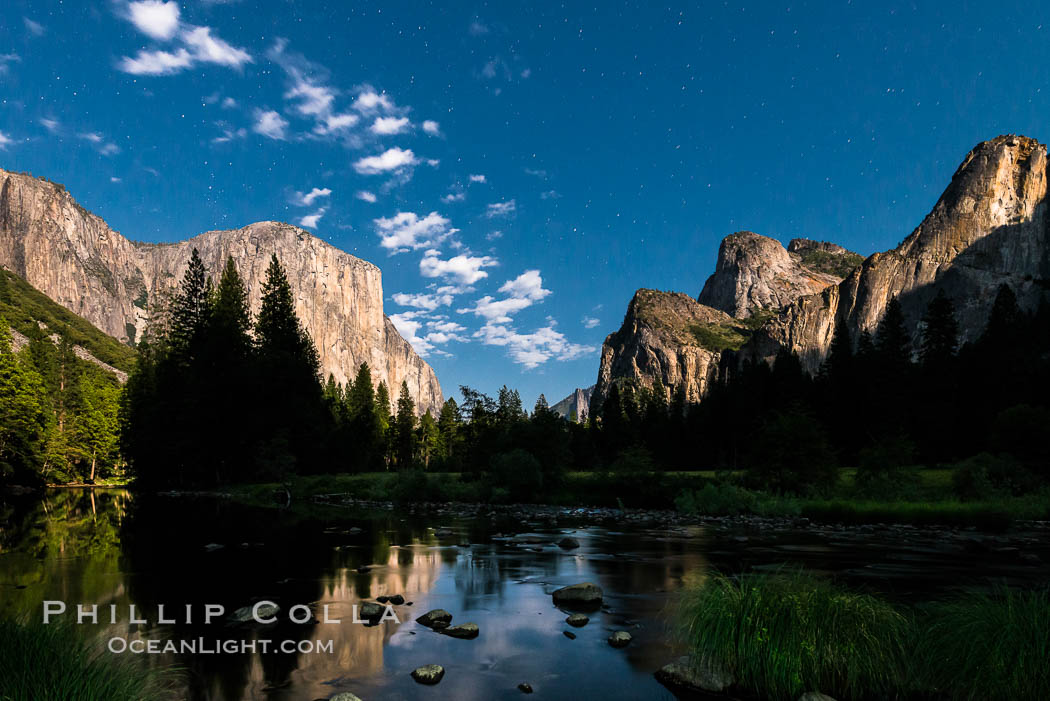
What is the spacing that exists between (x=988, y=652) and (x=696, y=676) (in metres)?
3.60

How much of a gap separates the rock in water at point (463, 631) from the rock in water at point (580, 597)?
2.99 m

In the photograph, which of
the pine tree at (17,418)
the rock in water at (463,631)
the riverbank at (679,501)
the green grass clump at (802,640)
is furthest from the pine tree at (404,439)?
the green grass clump at (802,640)

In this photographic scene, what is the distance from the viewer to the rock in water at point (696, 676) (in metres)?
8.05

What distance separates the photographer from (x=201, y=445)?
183 feet

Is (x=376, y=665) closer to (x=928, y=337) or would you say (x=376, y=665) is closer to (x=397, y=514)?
(x=397, y=514)

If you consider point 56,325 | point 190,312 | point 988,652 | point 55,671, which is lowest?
point 988,652

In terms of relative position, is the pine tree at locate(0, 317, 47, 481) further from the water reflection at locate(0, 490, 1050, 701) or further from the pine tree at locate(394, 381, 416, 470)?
the pine tree at locate(394, 381, 416, 470)

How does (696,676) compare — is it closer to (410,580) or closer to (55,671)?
(55,671)

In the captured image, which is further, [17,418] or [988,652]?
[17,418]

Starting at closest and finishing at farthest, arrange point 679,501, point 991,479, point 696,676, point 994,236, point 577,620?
point 696,676
point 577,620
point 991,479
point 679,501
point 994,236

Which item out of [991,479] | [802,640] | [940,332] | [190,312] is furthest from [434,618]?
[940,332]

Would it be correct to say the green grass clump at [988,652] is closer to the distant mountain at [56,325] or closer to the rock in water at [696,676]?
the rock in water at [696,676]

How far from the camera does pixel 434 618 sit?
1177 centimetres

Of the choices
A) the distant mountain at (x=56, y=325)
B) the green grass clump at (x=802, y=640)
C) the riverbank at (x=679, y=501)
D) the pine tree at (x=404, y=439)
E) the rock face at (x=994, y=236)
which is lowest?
the riverbank at (x=679, y=501)
